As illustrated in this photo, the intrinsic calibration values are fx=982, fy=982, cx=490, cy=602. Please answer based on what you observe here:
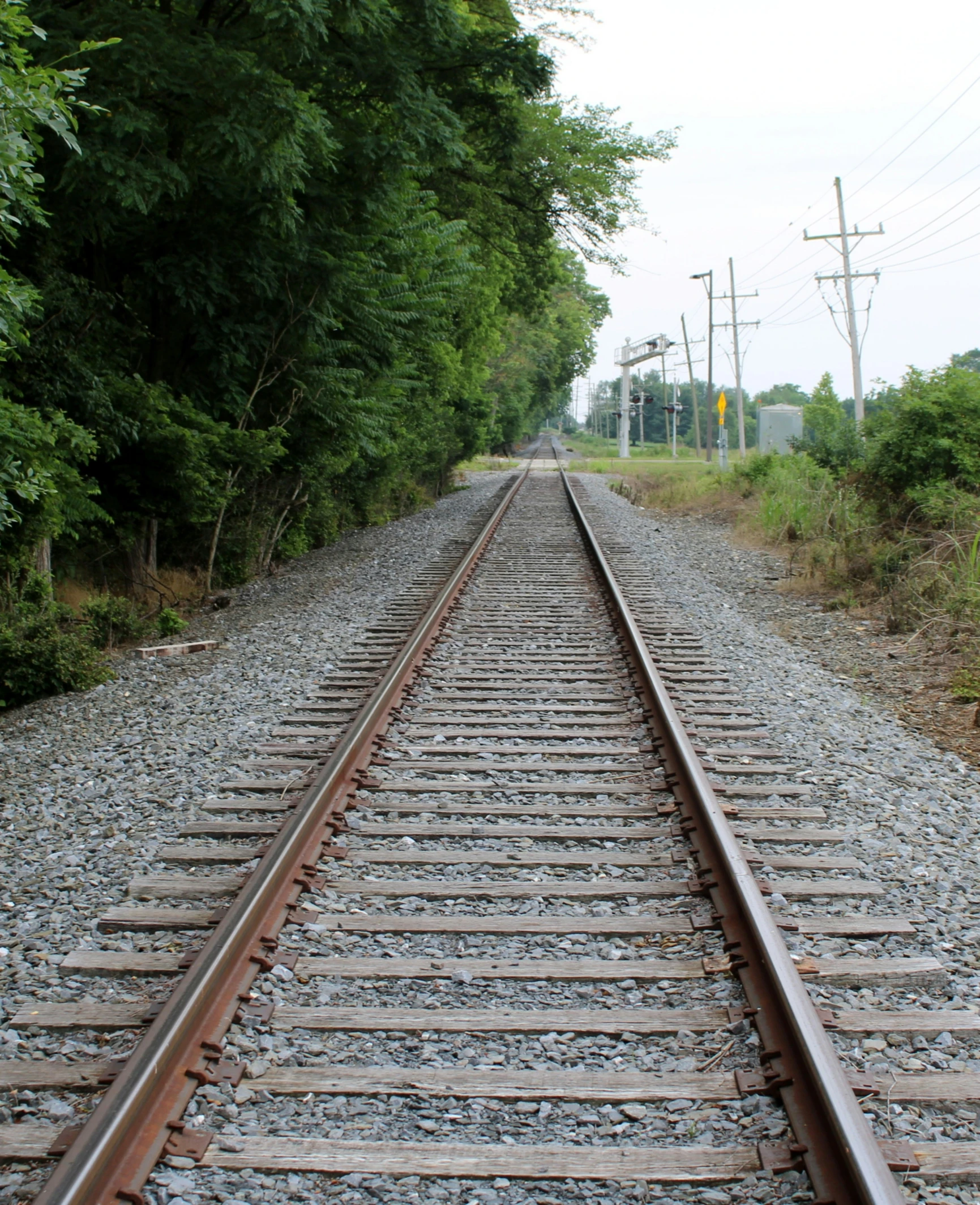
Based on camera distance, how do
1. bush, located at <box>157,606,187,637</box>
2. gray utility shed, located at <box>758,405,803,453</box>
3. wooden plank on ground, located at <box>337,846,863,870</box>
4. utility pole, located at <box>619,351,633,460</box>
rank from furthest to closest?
utility pole, located at <box>619,351,633,460</box> → gray utility shed, located at <box>758,405,803,453</box> → bush, located at <box>157,606,187,637</box> → wooden plank on ground, located at <box>337,846,863,870</box>

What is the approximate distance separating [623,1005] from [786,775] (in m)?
2.52

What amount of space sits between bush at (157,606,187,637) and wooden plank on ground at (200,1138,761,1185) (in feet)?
26.0

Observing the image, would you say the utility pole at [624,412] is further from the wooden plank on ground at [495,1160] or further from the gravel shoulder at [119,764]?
the wooden plank on ground at [495,1160]

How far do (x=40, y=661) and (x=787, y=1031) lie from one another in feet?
20.7

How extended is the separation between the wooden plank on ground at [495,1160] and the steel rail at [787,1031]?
191 millimetres

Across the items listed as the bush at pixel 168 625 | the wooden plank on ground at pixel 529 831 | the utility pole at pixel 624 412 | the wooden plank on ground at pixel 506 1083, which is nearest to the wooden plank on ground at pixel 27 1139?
the wooden plank on ground at pixel 506 1083

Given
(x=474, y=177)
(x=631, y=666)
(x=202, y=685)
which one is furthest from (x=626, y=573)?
(x=474, y=177)

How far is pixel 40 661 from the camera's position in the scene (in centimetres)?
745

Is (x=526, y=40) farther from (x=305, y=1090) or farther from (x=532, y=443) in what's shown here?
(x=532, y=443)

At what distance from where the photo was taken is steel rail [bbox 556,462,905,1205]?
2.31 meters

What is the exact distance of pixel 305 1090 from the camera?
276cm

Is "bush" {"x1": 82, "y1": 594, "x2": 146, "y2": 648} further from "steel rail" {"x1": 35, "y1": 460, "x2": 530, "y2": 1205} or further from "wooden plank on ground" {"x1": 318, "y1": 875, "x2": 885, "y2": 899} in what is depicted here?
"wooden plank on ground" {"x1": 318, "y1": 875, "x2": 885, "y2": 899}

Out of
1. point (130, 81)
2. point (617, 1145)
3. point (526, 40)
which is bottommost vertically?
point (617, 1145)

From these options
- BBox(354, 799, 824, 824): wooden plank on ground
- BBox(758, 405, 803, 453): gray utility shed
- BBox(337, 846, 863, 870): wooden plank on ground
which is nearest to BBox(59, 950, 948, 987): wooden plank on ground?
BBox(337, 846, 863, 870): wooden plank on ground
